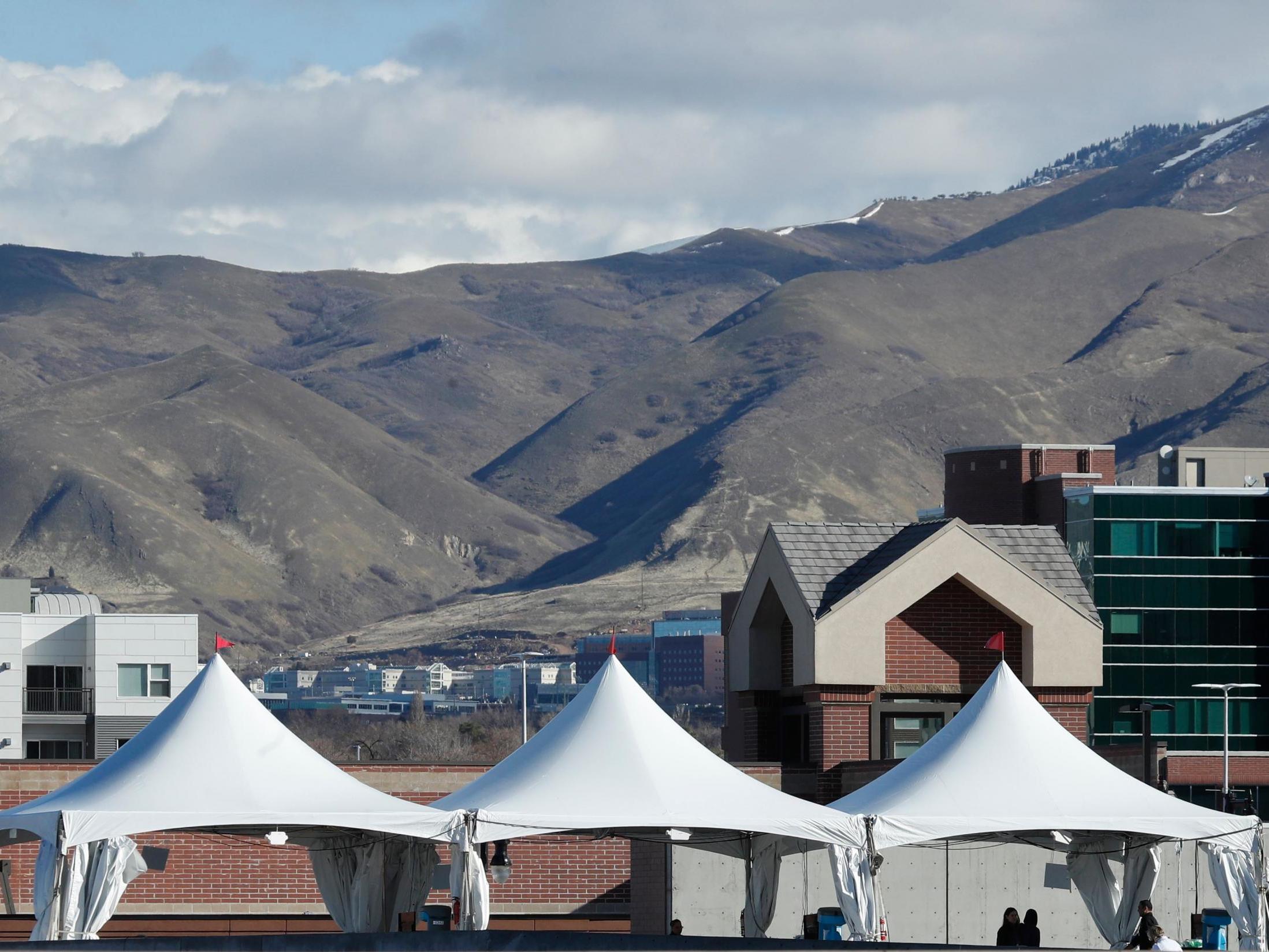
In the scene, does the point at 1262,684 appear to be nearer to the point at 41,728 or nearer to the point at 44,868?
the point at 41,728

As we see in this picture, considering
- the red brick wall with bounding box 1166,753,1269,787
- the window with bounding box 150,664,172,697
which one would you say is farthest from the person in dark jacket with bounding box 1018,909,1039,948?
the red brick wall with bounding box 1166,753,1269,787

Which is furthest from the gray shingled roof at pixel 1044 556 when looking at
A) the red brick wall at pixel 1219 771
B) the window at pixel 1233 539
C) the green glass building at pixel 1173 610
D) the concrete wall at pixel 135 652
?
the red brick wall at pixel 1219 771

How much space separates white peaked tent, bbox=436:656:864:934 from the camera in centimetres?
2345

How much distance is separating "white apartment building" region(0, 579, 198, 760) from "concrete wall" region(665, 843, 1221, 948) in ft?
178

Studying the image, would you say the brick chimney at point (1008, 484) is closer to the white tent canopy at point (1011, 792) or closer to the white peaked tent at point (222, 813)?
the white tent canopy at point (1011, 792)

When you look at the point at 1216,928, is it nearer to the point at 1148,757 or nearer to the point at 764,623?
the point at 1148,757

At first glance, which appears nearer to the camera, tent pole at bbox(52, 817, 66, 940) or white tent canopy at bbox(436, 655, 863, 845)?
tent pole at bbox(52, 817, 66, 940)

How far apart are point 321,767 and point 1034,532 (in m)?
16.3

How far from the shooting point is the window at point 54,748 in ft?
273

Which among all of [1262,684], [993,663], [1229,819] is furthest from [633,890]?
[1262,684]

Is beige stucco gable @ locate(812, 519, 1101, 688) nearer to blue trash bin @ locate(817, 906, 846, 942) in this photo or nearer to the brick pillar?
the brick pillar

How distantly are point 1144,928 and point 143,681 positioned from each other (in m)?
65.6

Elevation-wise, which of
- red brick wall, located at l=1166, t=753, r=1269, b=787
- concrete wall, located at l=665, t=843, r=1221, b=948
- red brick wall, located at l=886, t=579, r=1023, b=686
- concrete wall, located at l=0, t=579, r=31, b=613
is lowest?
red brick wall, located at l=1166, t=753, r=1269, b=787

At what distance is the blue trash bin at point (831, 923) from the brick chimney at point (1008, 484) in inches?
2476
